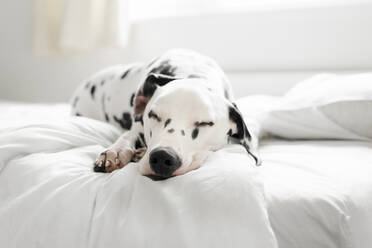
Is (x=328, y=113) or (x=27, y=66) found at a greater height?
(x=328, y=113)

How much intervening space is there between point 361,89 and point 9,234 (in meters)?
1.38

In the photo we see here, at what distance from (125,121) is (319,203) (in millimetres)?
1157

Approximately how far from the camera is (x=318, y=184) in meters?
1.18

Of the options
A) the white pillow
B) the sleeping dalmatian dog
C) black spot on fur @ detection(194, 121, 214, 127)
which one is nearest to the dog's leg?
the sleeping dalmatian dog

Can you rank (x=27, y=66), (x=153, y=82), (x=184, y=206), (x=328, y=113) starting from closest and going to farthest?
(x=184, y=206), (x=153, y=82), (x=328, y=113), (x=27, y=66)

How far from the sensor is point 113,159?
133cm

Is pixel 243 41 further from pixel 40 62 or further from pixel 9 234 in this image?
pixel 9 234

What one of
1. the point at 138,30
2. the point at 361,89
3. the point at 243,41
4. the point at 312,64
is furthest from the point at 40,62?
the point at 361,89

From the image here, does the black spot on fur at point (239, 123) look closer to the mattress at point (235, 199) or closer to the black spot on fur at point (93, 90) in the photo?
the mattress at point (235, 199)

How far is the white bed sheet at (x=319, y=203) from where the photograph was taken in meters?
1.08

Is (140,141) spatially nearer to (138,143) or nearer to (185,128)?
(138,143)

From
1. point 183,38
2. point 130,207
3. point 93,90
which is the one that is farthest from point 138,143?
point 183,38

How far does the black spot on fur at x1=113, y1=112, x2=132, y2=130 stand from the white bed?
0.73 metres

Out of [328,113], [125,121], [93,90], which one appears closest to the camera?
[328,113]
